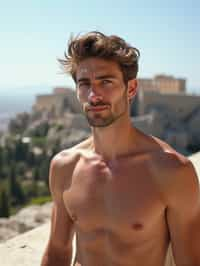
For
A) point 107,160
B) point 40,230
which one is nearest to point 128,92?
point 107,160

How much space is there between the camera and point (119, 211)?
111cm

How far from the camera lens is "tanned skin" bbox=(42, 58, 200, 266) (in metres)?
1.06

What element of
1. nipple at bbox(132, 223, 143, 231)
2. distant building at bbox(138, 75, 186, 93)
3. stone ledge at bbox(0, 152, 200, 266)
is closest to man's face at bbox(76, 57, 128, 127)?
nipple at bbox(132, 223, 143, 231)

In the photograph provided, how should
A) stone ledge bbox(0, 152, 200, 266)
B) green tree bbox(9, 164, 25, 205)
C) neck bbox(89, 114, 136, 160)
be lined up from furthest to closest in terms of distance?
green tree bbox(9, 164, 25, 205) → stone ledge bbox(0, 152, 200, 266) → neck bbox(89, 114, 136, 160)

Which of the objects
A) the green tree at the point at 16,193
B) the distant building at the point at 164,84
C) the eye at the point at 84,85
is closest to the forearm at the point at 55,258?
the eye at the point at 84,85

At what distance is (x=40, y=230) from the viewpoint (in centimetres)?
226

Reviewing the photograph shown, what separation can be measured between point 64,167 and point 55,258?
0.32 metres

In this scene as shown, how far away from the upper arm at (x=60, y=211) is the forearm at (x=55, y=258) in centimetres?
1

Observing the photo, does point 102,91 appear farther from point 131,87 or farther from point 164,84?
point 164,84

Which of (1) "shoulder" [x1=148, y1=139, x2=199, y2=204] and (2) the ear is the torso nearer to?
(1) "shoulder" [x1=148, y1=139, x2=199, y2=204]

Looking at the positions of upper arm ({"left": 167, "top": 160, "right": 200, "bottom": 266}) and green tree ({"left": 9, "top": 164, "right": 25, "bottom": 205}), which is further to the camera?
green tree ({"left": 9, "top": 164, "right": 25, "bottom": 205})

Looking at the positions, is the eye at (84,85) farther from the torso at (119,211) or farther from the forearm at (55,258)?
the forearm at (55,258)

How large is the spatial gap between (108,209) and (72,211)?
14 cm

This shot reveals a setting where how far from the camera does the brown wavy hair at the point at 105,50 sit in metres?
1.08
